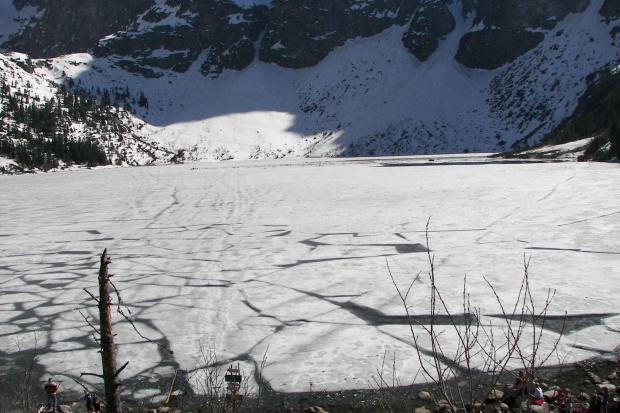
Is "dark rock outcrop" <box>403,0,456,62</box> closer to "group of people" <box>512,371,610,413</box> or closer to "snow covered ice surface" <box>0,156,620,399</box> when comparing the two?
"snow covered ice surface" <box>0,156,620,399</box>

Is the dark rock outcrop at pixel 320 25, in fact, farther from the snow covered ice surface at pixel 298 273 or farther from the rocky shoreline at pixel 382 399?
the rocky shoreline at pixel 382 399

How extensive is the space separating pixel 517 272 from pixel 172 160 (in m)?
59.1

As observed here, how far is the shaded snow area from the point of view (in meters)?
65.1

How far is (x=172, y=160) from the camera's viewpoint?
6112 centimetres

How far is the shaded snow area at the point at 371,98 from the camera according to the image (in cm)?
6512

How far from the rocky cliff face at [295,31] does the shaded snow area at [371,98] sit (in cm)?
243

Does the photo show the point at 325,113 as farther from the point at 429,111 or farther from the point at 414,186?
the point at 414,186

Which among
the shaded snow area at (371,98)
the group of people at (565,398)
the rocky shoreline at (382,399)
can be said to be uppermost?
the shaded snow area at (371,98)

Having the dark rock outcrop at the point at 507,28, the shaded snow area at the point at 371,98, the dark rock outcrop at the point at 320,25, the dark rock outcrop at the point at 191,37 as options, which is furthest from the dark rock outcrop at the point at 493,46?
the dark rock outcrop at the point at 191,37

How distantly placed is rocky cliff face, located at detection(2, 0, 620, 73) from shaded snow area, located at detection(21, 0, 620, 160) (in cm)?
243

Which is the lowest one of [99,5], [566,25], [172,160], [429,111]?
[172,160]

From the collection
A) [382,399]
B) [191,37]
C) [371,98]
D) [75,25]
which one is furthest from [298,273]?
[75,25]

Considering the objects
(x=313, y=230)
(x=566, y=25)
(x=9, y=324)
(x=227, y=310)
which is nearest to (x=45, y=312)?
(x=9, y=324)

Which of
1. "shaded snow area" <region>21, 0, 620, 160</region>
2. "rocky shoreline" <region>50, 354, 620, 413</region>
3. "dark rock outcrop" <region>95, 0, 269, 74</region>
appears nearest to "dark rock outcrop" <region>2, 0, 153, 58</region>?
"dark rock outcrop" <region>95, 0, 269, 74</region>
